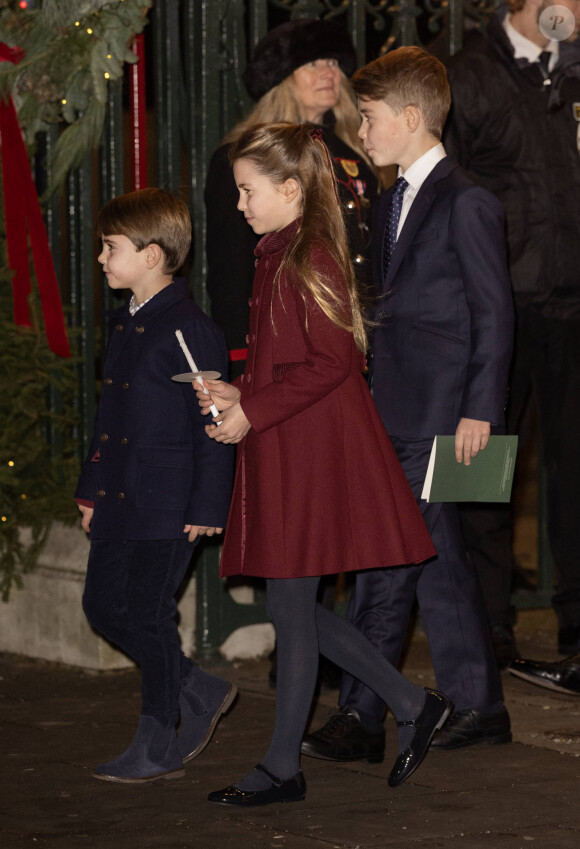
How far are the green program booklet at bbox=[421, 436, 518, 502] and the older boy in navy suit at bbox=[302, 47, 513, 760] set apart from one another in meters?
0.03

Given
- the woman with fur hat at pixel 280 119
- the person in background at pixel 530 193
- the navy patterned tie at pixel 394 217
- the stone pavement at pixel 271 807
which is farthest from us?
the person in background at pixel 530 193

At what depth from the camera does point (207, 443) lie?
441 cm

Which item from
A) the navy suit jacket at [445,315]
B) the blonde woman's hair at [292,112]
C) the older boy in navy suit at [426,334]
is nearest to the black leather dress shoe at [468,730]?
the older boy in navy suit at [426,334]

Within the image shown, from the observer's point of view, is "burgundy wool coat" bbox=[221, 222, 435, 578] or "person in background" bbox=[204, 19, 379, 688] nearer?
"burgundy wool coat" bbox=[221, 222, 435, 578]

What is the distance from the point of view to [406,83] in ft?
15.0

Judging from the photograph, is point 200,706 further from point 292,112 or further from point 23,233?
point 23,233

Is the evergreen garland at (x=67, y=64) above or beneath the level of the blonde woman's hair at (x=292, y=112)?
above

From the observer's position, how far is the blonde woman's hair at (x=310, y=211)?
4.07 m

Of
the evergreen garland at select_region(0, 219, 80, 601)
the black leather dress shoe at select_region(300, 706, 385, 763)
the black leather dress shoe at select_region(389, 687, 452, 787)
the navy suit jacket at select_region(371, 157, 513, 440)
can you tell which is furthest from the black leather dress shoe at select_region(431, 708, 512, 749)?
the evergreen garland at select_region(0, 219, 80, 601)

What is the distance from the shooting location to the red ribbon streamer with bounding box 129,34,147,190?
6.21 metres

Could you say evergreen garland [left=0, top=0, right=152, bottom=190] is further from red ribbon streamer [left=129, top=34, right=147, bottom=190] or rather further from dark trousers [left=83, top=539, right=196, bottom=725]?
dark trousers [left=83, top=539, right=196, bottom=725]

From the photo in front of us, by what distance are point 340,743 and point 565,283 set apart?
2.08m

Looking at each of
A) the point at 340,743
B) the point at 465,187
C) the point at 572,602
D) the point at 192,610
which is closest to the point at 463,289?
the point at 465,187

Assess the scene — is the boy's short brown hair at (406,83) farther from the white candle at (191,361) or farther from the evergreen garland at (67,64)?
the evergreen garland at (67,64)
